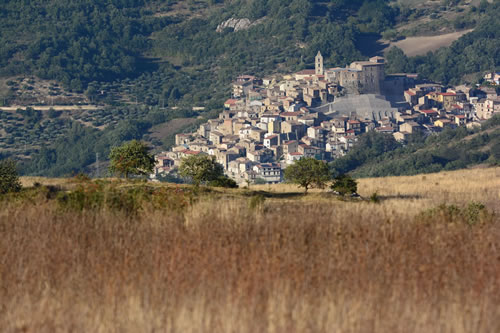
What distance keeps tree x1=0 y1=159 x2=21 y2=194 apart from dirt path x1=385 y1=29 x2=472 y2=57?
352ft

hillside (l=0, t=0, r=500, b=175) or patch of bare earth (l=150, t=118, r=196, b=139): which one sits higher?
hillside (l=0, t=0, r=500, b=175)

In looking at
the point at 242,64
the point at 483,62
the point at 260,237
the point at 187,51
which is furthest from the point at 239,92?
the point at 260,237

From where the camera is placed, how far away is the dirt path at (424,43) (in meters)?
121

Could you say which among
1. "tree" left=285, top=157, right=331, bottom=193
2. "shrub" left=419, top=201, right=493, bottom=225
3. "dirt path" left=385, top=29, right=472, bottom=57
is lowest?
"shrub" left=419, top=201, right=493, bottom=225

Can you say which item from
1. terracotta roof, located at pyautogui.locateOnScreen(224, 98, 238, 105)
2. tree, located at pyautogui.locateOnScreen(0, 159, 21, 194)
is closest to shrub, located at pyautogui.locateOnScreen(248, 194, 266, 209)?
tree, located at pyautogui.locateOnScreen(0, 159, 21, 194)

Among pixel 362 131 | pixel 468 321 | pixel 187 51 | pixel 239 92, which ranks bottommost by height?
pixel 468 321

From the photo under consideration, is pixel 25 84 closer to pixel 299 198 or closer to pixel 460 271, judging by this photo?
pixel 299 198

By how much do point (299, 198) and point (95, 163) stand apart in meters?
64.1

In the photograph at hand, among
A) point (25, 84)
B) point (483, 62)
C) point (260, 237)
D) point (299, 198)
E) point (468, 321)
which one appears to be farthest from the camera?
point (483, 62)

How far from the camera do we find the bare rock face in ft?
443

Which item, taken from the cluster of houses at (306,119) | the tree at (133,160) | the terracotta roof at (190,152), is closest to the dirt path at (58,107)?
the cluster of houses at (306,119)

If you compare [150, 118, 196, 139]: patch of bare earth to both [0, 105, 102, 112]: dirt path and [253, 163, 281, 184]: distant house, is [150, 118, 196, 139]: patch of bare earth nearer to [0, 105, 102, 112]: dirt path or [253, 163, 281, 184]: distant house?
[0, 105, 102, 112]: dirt path

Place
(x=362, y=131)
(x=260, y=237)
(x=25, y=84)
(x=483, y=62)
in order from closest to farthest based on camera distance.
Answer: (x=260, y=237) → (x=362, y=131) → (x=25, y=84) → (x=483, y=62)

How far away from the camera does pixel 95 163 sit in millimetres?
81500
